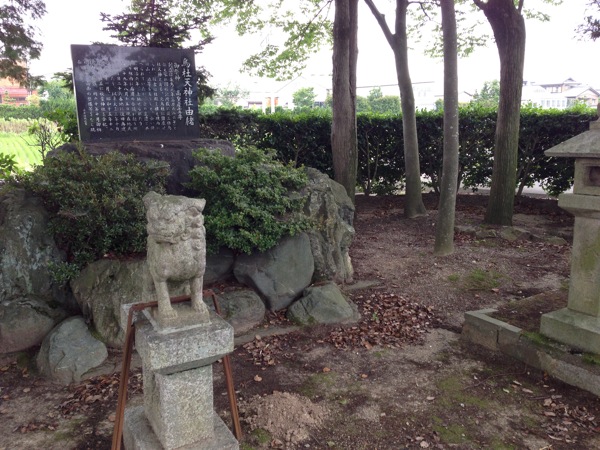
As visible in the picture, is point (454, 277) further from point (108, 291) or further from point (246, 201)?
point (108, 291)

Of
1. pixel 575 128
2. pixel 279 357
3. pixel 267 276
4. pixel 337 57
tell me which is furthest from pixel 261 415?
pixel 575 128

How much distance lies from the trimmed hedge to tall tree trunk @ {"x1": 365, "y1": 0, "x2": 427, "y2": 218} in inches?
70.0

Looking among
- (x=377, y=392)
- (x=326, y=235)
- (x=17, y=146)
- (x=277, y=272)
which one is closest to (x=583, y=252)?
(x=377, y=392)

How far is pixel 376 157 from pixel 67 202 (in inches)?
358

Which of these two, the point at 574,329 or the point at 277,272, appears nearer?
the point at 574,329

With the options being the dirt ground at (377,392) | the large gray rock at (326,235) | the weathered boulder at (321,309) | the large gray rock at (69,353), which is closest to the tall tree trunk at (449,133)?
the dirt ground at (377,392)

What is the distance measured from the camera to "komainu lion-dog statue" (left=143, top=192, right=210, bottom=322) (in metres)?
2.81

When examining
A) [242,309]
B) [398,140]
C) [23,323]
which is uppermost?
[398,140]

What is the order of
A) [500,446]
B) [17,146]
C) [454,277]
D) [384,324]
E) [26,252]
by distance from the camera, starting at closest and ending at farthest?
[500,446], [26,252], [384,324], [454,277], [17,146]

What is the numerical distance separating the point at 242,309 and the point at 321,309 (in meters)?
1.00

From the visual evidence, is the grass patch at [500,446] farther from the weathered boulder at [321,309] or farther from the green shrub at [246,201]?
the green shrub at [246,201]

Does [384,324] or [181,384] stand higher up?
[181,384]

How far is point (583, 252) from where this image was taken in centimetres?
452

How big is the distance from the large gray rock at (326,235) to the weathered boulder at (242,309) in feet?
3.64
